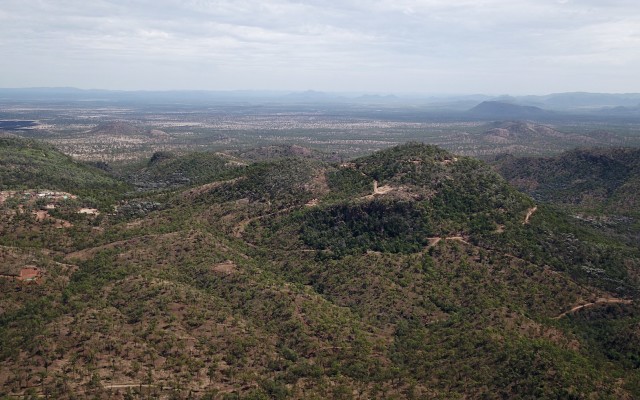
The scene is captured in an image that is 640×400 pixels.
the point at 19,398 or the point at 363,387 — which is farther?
the point at 363,387

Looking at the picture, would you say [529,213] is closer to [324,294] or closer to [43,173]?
[324,294]

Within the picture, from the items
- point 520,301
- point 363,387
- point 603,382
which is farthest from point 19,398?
point 520,301

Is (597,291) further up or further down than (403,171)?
further down

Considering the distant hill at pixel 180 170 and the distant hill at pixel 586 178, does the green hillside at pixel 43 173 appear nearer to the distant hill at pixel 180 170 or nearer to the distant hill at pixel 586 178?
the distant hill at pixel 180 170

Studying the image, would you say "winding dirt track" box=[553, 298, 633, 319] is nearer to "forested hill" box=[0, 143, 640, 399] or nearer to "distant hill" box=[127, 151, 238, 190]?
"forested hill" box=[0, 143, 640, 399]

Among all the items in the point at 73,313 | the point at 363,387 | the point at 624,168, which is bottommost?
the point at 363,387

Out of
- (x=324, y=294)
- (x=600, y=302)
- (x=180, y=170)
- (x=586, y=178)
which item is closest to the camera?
(x=600, y=302)

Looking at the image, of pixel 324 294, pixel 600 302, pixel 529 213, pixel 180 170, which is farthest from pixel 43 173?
pixel 600 302

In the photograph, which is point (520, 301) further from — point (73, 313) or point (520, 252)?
point (73, 313)
